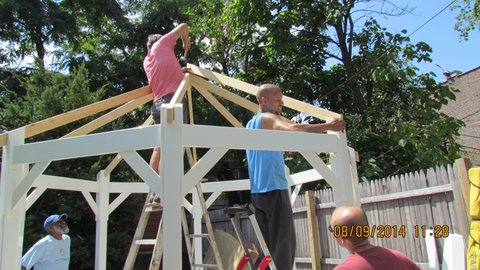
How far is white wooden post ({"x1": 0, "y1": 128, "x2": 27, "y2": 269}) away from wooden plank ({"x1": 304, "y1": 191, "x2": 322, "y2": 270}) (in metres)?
4.22

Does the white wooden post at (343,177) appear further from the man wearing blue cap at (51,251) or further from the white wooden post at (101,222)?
the man wearing blue cap at (51,251)

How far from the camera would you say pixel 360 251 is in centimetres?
192

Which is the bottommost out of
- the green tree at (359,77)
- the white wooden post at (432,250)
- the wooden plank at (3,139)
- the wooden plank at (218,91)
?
the white wooden post at (432,250)

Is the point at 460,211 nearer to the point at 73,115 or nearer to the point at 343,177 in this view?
the point at 343,177

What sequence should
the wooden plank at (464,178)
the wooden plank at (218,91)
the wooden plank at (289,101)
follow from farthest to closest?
1. the wooden plank at (218,91)
2. the wooden plank at (464,178)
3. the wooden plank at (289,101)

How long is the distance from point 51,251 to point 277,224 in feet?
10.1

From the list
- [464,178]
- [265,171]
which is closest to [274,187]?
[265,171]

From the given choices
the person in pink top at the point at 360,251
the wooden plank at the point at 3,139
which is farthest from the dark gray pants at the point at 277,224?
the wooden plank at the point at 3,139

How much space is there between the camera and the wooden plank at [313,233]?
6.51 m

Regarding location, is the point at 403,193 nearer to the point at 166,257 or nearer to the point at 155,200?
the point at 155,200

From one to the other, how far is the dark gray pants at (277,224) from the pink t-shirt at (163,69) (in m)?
1.60

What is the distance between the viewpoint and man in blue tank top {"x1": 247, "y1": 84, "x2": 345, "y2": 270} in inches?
124

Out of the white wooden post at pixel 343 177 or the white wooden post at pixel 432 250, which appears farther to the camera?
the white wooden post at pixel 432 250
